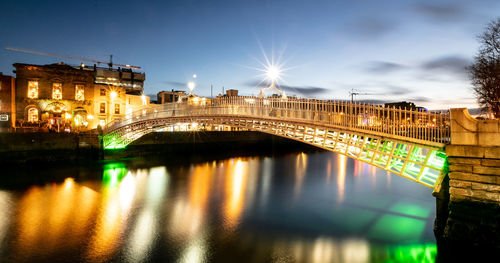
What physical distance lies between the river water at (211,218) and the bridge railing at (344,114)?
3.90m

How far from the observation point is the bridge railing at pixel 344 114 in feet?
30.3

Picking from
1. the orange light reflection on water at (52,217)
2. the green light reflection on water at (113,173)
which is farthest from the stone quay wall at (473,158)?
the green light reflection on water at (113,173)

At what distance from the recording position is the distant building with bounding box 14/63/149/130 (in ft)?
104

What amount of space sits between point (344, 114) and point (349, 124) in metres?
0.45

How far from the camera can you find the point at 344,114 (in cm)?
1139

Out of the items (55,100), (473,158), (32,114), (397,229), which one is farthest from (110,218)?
(32,114)

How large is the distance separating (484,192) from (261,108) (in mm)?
9324

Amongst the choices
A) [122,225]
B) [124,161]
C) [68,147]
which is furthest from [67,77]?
[122,225]

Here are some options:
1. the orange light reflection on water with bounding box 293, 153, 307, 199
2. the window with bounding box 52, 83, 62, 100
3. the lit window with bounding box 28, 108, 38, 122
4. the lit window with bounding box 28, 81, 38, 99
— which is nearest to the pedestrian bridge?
the orange light reflection on water with bounding box 293, 153, 307, 199

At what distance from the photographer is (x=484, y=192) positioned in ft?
25.8

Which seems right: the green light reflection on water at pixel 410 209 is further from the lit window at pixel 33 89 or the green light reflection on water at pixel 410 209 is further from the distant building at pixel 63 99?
the lit window at pixel 33 89

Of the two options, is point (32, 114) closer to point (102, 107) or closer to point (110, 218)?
point (102, 107)

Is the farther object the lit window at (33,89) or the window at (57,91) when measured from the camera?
the window at (57,91)

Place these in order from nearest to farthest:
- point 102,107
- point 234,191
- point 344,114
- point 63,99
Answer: point 344,114 → point 234,191 → point 63,99 → point 102,107
